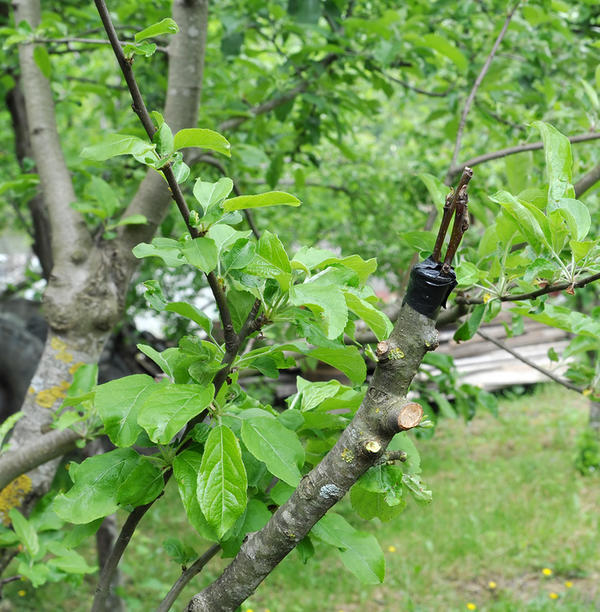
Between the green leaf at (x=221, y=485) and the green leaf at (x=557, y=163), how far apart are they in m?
0.59

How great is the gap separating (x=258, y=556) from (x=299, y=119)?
241 cm

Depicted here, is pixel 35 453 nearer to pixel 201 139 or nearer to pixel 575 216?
pixel 201 139

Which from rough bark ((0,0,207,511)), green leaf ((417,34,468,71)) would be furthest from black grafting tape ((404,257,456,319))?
green leaf ((417,34,468,71))

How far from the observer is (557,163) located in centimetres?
96

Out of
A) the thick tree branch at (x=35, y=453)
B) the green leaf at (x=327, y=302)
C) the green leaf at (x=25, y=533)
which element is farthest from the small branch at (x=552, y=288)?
the green leaf at (x=25, y=533)

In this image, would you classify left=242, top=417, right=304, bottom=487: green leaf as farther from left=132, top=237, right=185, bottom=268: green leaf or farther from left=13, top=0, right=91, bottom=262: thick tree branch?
left=13, top=0, right=91, bottom=262: thick tree branch

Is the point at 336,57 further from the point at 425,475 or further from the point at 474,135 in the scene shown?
the point at 425,475

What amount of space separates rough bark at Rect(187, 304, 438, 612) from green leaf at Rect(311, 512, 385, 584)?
0.34ft

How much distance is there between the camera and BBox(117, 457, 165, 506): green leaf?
959mm

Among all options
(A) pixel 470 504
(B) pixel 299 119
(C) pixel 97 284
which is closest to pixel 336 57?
(B) pixel 299 119

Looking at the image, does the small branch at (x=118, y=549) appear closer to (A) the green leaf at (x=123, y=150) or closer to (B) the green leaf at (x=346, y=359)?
(B) the green leaf at (x=346, y=359)

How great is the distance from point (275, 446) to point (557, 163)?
1.94ft

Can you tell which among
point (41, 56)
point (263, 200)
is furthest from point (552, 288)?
point (41, 56)

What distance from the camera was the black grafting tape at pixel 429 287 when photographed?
814 millimetres
